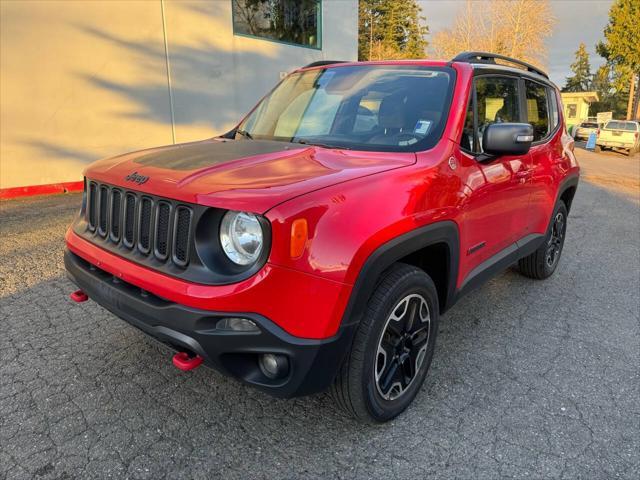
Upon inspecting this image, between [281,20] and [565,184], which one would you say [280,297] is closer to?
[565,184]

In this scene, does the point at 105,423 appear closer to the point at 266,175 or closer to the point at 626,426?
the point at 266,175

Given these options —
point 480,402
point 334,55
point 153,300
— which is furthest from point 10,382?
point 334,55

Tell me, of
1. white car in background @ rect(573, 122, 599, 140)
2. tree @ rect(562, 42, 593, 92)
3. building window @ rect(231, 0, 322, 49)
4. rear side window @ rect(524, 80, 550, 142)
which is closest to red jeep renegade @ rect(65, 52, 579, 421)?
rear side window @ rect(524, 80, 550, 142)

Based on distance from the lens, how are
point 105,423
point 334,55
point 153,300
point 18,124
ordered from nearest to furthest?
point 153,300, point 105,423, point 18,124, point 334,55

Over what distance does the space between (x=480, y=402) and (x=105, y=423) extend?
2085 millimetres

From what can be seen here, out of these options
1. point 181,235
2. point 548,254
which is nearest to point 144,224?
point 181,235

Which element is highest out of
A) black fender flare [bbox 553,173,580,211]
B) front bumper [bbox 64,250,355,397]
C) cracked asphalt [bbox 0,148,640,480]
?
black fender flare [bbox 553,173,580,211]

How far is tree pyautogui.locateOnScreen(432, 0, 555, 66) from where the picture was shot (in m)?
31.8

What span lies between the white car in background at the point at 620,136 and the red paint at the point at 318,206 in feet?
89.1

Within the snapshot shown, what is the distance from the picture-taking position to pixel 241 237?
6.45ft

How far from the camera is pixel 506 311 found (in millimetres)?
4070

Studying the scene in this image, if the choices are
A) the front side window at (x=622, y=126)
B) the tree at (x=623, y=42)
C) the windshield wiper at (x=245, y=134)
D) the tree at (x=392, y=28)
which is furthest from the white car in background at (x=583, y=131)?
the windshield wiper at (x=245, y=134)

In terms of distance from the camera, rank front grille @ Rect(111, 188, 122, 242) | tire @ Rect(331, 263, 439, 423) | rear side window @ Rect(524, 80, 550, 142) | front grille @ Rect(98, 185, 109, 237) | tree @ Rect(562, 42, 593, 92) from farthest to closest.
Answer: tree @ Rect(562, 42, 593, 92), rear side window @ Rect(524, 80, 550, 142), front grille @ Rect(98, 185, 109, 237), front grille @ Rect(111, 188, 122, 242), tire @ Rect(331, 263, 439, 423)

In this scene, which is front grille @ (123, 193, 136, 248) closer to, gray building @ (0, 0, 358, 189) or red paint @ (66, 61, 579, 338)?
red paint @ (66, 61, 579, 338)
